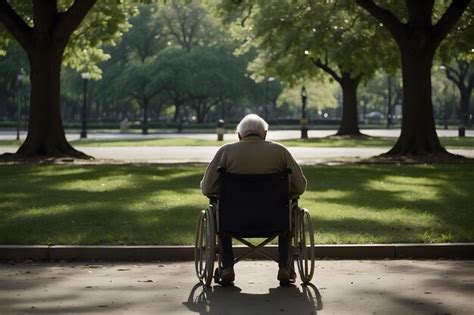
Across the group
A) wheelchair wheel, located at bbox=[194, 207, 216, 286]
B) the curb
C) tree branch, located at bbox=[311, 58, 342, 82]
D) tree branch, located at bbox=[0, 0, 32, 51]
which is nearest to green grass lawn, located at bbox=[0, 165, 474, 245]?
the curb

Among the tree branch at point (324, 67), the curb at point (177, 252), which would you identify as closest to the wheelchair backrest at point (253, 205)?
the curb at point (177, 252)

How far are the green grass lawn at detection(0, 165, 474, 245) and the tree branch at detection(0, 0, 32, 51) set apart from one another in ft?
22.1

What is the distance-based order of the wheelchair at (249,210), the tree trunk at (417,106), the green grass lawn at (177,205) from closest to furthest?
the wheelchair at (249,210)
the green grass lawn at (177,205)
the tree trunk at (417,106)

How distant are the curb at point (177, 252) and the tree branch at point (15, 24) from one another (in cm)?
1898

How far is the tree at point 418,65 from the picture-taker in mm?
29578

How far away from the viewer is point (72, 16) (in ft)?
97.2

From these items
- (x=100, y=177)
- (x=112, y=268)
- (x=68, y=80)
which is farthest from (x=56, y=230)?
(x=68, y=80)

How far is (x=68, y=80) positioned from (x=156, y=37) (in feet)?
29.6

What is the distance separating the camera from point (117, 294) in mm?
9047

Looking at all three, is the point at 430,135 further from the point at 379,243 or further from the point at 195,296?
the point at 195,296

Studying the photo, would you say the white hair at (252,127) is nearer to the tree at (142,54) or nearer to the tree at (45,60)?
the tree at (45,60)

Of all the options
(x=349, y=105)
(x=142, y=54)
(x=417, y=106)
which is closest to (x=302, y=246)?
(x=417, y=106)

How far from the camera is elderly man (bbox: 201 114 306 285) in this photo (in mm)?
9258

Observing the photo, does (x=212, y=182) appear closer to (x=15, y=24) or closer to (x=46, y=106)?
(x=46, y=106)
